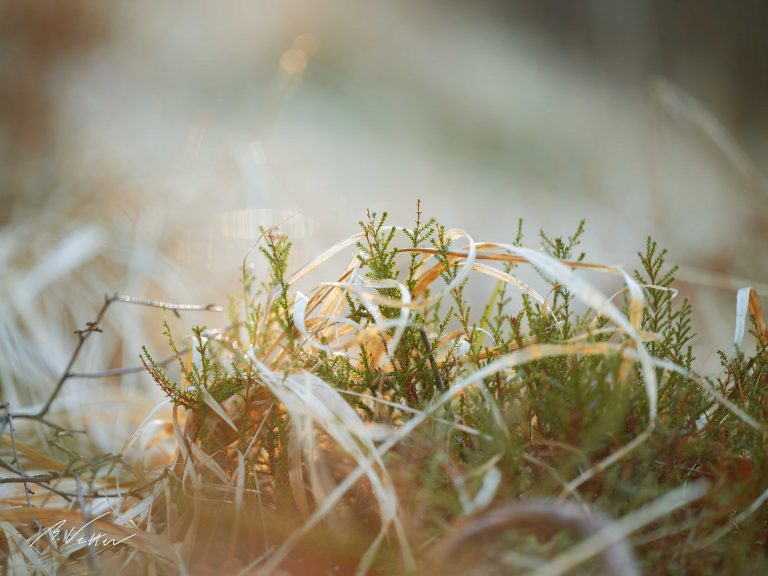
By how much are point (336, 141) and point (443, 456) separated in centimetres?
274

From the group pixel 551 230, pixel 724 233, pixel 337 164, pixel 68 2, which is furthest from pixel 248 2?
pixel 724 233

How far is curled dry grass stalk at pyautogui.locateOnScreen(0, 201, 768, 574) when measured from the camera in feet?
1.77

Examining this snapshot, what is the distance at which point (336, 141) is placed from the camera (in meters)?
3.14

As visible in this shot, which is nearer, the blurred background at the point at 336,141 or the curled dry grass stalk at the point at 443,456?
the curled dry grass stalk at the point at 443,456

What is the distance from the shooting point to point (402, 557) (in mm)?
575

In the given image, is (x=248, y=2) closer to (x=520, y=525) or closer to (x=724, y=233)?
(x=724, y=233)

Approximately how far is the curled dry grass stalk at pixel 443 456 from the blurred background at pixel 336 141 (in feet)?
2.11

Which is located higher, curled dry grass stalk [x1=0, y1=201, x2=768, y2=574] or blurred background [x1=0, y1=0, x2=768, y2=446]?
blurred background [x1=0, y1=0, x2=768, y2=446]

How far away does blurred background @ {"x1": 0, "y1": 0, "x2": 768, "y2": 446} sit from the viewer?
1791 mm

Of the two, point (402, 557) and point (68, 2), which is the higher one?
point (68, 2)

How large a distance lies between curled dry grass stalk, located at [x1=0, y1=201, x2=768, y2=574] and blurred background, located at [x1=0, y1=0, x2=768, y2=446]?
0.64m

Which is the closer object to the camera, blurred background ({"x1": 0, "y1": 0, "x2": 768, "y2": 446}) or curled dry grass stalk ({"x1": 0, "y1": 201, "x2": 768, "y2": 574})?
curled dry grass stalk ({"x1": 0, "y1": 201, "x2": 768, "y2": 574})

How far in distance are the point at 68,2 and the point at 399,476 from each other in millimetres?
2960

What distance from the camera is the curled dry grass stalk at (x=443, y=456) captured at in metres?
0.54
